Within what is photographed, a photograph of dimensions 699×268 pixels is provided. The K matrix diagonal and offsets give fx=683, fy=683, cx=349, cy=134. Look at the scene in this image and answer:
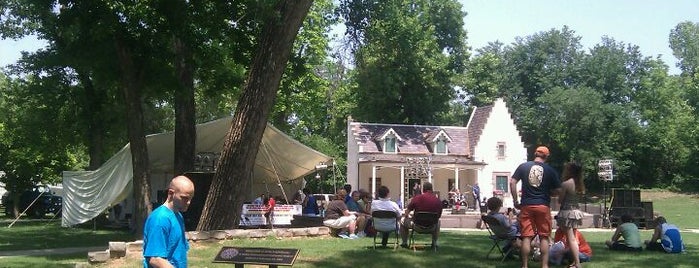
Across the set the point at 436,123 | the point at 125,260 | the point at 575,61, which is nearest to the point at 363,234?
the point at 125,260

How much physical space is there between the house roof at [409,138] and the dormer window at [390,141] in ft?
0.78

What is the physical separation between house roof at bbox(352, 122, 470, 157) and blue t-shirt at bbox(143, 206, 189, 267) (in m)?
38.0

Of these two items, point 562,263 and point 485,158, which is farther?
point 485,158

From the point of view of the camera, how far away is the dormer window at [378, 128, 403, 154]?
43.2 metres

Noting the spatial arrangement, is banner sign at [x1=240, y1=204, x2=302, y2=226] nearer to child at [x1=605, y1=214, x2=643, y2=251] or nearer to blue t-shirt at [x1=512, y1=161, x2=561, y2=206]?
child at [x1=605, y1=214, x2=643, y2=251]

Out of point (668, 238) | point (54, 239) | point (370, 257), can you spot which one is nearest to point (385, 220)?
point (370, 257)

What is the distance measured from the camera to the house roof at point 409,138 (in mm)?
43312

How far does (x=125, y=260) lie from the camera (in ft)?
32.8

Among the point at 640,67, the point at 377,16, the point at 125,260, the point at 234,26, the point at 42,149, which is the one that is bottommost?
the point at 125,260

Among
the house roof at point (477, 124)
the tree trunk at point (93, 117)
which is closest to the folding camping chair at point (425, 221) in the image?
the tree trunk at point (93, 117)

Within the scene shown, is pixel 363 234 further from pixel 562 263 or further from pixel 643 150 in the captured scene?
pixel 643 150

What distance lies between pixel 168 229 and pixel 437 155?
40285mm

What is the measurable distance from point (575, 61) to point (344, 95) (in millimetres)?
23800

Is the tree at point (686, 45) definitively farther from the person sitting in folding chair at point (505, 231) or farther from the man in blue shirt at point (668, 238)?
the person sitting in folding chair at point (505, 231)
